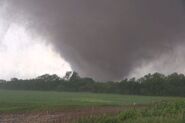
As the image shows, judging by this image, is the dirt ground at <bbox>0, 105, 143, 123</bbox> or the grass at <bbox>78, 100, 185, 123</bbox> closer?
the grass at <bbox>78, 100, 185, 123</bbox>

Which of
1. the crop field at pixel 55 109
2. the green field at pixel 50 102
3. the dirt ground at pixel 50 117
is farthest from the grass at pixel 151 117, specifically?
the green field at pixel 50 102

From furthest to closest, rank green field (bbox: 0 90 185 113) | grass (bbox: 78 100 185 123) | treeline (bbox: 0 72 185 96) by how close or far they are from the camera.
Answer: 1. treeline (bbox: 0 72 185 96)
2. green field (bbox: 0 90 185 113)
3. grass (bbox: 78 100 185 123)

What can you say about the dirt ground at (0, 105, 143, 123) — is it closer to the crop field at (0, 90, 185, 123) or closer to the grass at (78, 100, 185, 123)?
the crop field at (0, 90, 185, 123)

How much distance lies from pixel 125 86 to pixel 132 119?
340 feet

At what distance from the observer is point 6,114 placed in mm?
44781

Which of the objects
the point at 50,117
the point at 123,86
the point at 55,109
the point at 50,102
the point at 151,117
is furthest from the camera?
the point at 123,86

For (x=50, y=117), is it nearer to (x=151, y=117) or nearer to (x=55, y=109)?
(x=55, y=109)

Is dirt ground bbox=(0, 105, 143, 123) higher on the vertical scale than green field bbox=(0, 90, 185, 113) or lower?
lower

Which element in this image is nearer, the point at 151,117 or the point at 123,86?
the point at 151,117

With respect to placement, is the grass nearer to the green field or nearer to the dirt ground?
the dirt ground

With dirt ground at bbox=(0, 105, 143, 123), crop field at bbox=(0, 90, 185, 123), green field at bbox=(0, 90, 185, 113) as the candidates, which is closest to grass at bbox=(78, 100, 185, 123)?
crop field at bbox=(0, 90, 185, 123)

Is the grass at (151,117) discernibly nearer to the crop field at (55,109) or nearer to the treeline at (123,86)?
the crop field at (55,109)

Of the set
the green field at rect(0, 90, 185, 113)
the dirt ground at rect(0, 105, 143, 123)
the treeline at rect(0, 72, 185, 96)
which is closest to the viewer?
the dirt ground at rect(0, 105, 143, 123)

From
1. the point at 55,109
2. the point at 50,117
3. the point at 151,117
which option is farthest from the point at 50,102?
the point at 151,117
